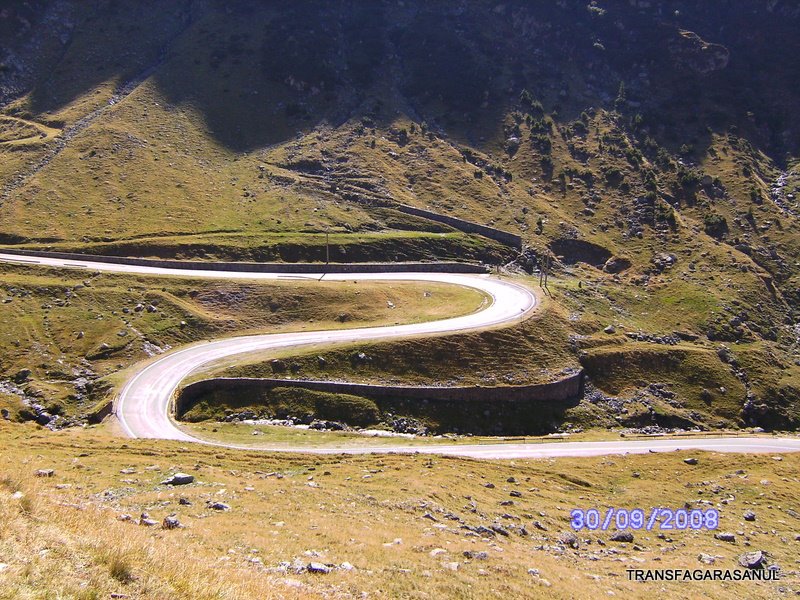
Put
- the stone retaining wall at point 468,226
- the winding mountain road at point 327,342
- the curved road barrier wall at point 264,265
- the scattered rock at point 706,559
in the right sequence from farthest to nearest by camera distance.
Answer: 1. the stone retaining wall at point 468,226
2. the curved road barrier wall at point 264,265
3. the winding mountain road at point 327,342
4. the scattered rock at point 706,559

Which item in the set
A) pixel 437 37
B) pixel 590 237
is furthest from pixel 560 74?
pixel 590 237

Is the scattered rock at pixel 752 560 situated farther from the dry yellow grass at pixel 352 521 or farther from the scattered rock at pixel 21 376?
the scattered rock at pixel 21 376

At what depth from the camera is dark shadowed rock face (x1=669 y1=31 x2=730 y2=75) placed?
153m

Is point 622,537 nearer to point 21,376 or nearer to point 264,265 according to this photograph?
point 21,376

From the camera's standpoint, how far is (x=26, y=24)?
149m

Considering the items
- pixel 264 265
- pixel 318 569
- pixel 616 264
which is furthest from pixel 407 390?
pixel 616 264

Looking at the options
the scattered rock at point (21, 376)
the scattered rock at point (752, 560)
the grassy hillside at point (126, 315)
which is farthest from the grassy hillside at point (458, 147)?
the scattered rock at point (752, 560)

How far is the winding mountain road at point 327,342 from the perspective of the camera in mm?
50562

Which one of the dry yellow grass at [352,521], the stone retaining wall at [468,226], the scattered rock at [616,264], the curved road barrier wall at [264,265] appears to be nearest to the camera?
the dry yellow grass at [352,521]

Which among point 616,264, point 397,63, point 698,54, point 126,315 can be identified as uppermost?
point 698,54

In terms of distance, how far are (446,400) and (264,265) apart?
37.5 meters

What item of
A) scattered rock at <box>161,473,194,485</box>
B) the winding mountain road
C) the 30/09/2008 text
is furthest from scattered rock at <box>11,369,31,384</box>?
the 30/09/2008 text

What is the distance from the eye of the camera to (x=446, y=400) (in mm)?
62188

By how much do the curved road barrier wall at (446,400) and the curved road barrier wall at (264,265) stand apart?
100.0ft
